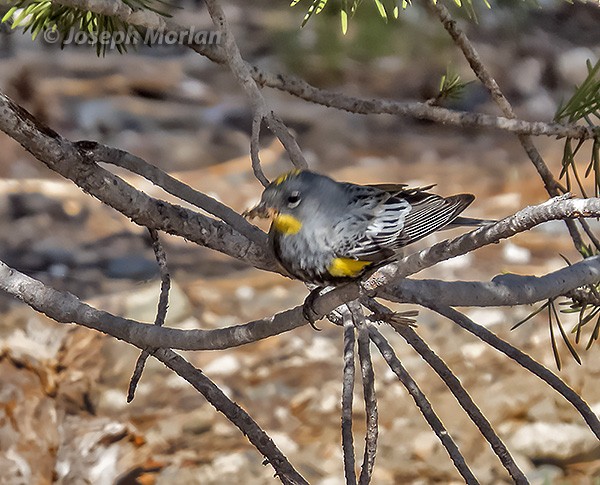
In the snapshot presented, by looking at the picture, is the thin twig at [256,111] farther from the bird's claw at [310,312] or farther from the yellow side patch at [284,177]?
the bird's claw at [310,312]

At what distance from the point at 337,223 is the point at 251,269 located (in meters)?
1.92

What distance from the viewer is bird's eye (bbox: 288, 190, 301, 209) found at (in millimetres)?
997

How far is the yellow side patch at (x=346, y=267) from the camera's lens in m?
0.95

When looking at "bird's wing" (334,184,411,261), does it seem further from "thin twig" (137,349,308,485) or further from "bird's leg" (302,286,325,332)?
"thin twig" (137,349,308,485)

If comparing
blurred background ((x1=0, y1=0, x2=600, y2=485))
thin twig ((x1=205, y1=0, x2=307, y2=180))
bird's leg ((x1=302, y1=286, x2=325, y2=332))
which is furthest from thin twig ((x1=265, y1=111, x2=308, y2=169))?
blurred background ((x1=0, y1=0, x2=600, y2=485))

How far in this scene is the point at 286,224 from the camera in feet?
3.23

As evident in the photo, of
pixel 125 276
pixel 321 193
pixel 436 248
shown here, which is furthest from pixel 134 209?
pixel 125 276

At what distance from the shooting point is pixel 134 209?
96cm

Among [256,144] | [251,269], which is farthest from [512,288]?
[251,269]

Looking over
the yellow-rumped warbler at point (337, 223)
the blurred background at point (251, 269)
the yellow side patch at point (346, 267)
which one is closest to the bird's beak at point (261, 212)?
the yellow-rumped warbler at point (337, 223)

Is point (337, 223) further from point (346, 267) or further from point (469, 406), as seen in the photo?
point (469, 406)

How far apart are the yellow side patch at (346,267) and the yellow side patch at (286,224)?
0.19ft

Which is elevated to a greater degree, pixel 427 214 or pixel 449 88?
pixel 449 88

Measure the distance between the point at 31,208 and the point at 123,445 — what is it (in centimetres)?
100
